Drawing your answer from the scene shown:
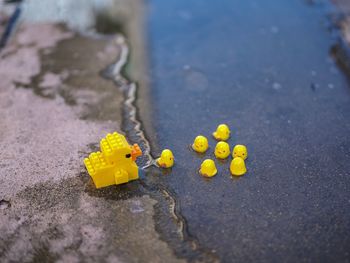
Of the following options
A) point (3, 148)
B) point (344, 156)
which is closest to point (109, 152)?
point (3, 148)

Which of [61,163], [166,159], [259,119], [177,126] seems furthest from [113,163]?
[259,119]

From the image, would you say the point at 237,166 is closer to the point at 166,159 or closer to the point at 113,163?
the point at 166,159

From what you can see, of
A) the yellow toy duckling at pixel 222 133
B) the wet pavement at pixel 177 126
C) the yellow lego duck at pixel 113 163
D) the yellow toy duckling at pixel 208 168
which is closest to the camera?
the wet pavement at pixel 177 126

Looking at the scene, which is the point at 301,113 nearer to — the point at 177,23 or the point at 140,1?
the point at 177,23

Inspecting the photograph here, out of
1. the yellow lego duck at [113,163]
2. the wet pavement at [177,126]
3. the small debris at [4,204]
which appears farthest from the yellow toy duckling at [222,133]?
the small debris at [4,204]

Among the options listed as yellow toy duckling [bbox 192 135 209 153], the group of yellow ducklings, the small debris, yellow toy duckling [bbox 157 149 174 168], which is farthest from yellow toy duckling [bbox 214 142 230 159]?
the small debris

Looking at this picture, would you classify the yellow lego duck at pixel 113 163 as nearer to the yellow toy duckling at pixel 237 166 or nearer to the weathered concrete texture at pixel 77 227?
the weathered concrete texture at pixel 77 227

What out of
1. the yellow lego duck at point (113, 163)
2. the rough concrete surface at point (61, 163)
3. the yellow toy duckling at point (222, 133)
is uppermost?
the yellow lego duck at point (113, 163)
